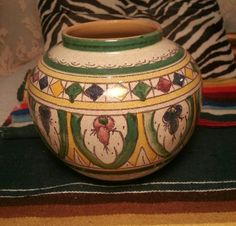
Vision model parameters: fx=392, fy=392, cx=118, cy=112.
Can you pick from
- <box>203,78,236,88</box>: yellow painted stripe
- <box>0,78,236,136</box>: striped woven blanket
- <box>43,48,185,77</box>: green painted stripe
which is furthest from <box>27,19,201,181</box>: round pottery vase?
<box>203,78,236,88</box>: yellow painted stripe

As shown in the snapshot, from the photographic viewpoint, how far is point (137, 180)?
63 centimetres

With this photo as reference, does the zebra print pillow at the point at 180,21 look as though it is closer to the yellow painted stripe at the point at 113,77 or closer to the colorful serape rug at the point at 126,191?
the colorful serape rug at the point at 126,191

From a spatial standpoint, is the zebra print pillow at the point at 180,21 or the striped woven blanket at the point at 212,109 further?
the zebra print pillow at the point at 180,21

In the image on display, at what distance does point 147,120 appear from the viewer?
517 mm

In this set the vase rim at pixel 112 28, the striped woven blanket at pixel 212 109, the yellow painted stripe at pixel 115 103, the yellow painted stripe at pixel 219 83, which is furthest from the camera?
the yellow painted stripe at pixel 219 83

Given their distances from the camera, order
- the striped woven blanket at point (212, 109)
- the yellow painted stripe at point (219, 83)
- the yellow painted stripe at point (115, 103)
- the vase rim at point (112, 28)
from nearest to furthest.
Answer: the yellow painted stripe at point (115, 103) < the vase rim at point (112, 28) < the striped woven blanket at point (212, 109) < the yellow painted stripe at point (219, 83)

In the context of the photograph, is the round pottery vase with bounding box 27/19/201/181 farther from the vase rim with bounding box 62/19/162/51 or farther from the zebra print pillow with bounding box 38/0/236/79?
the zebra print pillow with bounding box 38/0/236/79

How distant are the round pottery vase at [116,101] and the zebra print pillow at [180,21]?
321 mm

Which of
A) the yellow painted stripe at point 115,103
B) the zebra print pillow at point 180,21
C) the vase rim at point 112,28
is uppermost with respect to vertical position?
the vase rim at point 112,28

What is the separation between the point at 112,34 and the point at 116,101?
194 millimetres

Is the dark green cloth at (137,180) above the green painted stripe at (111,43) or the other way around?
the other way around

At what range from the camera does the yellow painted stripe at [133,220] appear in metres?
0.55

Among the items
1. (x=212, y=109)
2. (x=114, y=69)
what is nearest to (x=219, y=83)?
(x=212, y=109)

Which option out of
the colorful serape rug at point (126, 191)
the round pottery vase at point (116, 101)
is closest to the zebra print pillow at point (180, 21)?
the colorful serape rug at point (126, 191)
